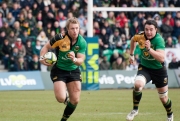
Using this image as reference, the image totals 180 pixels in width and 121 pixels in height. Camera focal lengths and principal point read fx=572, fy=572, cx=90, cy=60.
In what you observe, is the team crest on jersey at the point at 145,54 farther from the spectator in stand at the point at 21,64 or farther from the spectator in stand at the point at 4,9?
the spectator in stand at the point at 4,9

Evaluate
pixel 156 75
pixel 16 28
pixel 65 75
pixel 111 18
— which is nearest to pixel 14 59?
pixel 16 28

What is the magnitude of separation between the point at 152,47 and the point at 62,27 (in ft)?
49.9

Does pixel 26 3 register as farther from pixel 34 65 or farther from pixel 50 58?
pixel 50 58

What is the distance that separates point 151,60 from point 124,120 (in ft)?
5.26

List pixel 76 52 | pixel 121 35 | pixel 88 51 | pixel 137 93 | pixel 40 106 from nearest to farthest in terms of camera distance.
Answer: pixel 76 52 < pixel 137 93 < pixel 40 106 < pixel 88 51 < pixel 121 35

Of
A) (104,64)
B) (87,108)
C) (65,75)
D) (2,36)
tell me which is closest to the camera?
(65,75)

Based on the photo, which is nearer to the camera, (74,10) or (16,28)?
(16,28)

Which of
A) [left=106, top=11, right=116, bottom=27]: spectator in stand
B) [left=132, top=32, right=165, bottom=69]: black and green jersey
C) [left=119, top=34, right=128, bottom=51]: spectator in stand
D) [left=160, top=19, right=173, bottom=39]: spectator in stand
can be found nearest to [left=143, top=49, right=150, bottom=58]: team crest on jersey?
[left=132, top=32, right=165, bottom=69]: black and green jersey

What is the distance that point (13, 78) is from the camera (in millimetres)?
24031

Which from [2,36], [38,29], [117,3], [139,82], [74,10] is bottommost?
[2,36]

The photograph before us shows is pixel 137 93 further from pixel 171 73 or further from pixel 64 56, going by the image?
pixel 171 73

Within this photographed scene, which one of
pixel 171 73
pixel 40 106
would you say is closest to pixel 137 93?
pixel 40 106

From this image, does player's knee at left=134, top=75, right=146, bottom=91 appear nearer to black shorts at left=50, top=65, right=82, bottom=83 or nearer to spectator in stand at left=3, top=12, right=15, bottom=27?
black shorts at left=50, top=65, right=82, bottom=83

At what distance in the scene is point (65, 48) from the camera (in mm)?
11359
